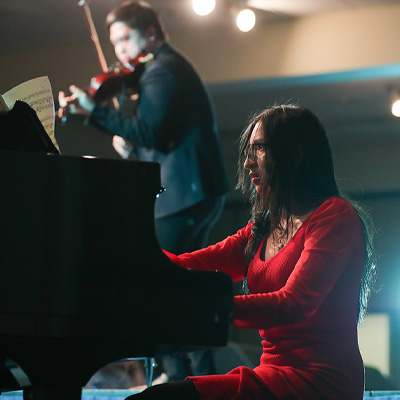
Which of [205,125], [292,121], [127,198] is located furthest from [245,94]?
[127,198]

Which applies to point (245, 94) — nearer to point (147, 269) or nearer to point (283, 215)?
point (283, 215)

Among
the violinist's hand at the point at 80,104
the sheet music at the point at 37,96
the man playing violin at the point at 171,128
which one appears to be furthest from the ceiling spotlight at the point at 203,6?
the sheet music at the point at 37,96

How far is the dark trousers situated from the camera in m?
3.00

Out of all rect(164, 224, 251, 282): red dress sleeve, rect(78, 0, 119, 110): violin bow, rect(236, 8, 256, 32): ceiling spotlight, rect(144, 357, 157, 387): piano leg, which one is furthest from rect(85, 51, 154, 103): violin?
rect(164, 224, 251, 282): red dress sleeve

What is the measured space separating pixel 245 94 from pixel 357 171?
1403 mm

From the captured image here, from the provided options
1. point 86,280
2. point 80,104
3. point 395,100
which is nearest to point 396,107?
point 395,100

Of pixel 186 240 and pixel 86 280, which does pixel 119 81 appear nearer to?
pixel 186 240

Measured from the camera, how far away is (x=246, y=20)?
168 inches

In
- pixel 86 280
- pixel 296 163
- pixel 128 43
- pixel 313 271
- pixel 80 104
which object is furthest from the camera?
pixel 128 43

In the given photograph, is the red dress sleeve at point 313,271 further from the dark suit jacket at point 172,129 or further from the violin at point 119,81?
the violin at point 119,81

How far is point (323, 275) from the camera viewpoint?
1.41 meters

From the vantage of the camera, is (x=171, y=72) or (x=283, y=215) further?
(x=171, y=72)

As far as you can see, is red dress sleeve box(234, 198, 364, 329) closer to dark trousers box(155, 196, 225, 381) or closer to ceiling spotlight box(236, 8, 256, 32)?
dark trousers box(155, 196, 225, 381)

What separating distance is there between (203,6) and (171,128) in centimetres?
109
